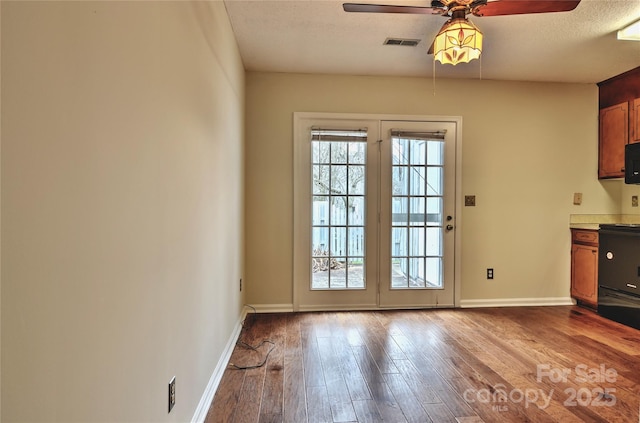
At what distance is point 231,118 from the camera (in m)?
2.79

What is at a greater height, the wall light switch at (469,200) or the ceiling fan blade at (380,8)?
the ceiling fan blade at (380,8)

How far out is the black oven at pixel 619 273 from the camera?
10.6 feet

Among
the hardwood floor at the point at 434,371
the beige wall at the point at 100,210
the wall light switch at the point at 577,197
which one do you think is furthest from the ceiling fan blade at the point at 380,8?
the wall light switch at the point at 577,197

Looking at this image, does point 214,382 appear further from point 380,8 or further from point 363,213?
point 380,8

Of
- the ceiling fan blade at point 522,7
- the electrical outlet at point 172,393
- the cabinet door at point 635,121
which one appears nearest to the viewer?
the electrical outlet at point 172,393

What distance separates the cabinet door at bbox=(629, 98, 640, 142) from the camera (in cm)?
350

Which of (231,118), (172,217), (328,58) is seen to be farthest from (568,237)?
(172,217)

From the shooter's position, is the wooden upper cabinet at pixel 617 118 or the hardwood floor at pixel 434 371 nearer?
the hardwood floor at pixel 434 371

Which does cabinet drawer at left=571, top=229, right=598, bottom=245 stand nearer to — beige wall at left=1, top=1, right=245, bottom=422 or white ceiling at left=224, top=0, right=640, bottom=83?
white ceiling at left=224, top=0, right=640, bottom=83

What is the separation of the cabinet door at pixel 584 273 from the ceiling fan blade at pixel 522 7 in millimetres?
2761

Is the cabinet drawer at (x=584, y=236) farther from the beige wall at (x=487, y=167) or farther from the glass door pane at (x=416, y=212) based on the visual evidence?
the glass door pane at (x=416, y=212)

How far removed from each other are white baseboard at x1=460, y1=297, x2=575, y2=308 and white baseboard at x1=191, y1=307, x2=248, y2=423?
251 cm

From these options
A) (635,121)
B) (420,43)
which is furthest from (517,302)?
(420,43)

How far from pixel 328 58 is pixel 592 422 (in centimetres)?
325
